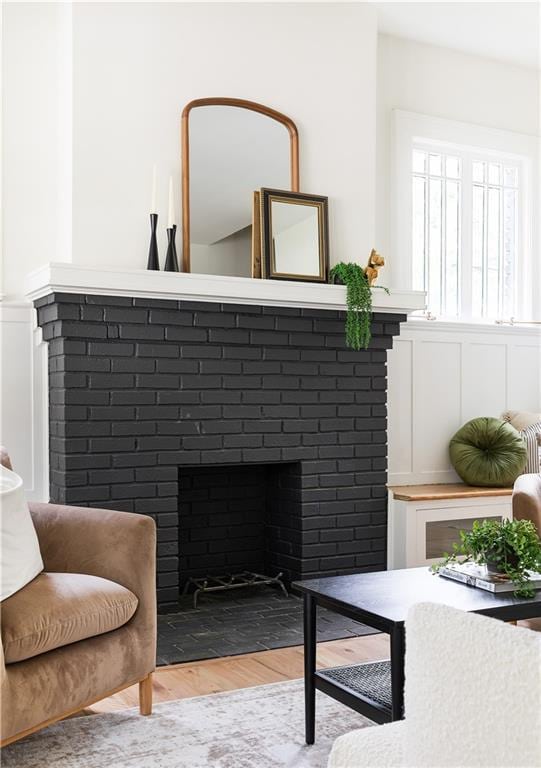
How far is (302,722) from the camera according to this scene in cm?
255

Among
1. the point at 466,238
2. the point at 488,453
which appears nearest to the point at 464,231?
the point at 466,238

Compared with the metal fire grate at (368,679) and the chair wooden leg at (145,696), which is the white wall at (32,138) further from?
the metal fire grate at (368,679)

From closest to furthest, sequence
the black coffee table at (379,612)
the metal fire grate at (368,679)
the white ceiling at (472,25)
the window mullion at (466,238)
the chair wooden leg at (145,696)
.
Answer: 1. the black coffee table at (379,612)
2. the metal fire grate at (368,679)
3. the chair wooden leg at (145,696)
4. the white ceiling at (472,25)
5. the window mullion at (466,238)

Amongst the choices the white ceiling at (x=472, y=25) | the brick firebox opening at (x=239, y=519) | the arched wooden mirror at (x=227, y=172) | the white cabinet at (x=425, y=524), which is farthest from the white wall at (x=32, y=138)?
the white cabinet at (x=425, y=524)

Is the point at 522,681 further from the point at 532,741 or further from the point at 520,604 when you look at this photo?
the point at 520,604

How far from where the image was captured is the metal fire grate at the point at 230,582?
13.5 feet

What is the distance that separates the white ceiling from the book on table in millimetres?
3319

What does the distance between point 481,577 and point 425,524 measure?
201 cm

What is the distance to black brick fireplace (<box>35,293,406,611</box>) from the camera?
3.71 metres

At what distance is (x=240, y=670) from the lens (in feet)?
10.0

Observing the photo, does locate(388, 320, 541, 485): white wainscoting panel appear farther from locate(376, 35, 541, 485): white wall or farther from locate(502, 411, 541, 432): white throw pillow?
locate(502, 411, 541, 432): white throw pillow

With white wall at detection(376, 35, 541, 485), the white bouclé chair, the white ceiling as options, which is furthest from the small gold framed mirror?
the white bouclé chair

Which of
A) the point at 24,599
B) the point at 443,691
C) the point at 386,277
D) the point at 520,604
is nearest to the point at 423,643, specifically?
the point at 443,691

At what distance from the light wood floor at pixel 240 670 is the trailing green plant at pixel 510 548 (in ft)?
2.87
